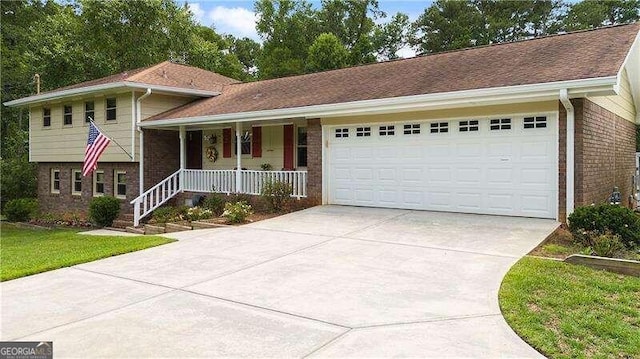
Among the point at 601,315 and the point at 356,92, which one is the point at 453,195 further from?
the point at 601,315

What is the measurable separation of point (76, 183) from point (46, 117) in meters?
3.26

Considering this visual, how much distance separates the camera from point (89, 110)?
1733 centimetres

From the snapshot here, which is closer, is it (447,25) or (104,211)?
(104,211)

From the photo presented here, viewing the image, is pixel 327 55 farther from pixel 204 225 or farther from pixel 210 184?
pixel 204 225

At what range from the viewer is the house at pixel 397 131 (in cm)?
945

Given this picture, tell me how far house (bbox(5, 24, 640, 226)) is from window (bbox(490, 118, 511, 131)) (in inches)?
0.9

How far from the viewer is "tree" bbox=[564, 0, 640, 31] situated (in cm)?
2827

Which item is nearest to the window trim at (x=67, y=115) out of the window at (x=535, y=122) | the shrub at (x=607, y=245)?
the window at (x=535, y=122)

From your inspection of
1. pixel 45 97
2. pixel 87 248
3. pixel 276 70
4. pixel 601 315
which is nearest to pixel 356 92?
pixel 87 248

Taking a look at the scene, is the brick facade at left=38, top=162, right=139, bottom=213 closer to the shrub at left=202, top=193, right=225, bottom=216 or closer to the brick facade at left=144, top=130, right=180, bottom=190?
the brick facade at left=144, top=130, right=180, bottom=190

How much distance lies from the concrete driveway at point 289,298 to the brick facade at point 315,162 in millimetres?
3724

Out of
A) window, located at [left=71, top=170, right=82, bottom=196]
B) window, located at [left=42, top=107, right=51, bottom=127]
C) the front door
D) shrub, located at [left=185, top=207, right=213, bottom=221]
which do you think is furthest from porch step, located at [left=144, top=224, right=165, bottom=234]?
window, located at [left=42, top=107, right=51, bottom=127]

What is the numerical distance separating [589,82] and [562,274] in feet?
13.0

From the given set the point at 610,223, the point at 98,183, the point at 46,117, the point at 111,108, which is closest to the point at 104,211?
the point at 98,183
